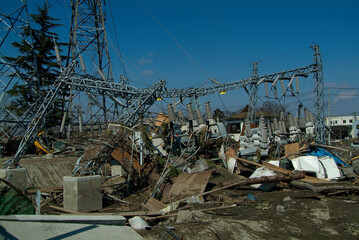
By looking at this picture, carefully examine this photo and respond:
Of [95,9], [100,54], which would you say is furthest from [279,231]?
[95,9]

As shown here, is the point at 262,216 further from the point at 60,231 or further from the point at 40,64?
the point at 40,64

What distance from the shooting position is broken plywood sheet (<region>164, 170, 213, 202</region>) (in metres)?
9.59

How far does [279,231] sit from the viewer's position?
21.5ft

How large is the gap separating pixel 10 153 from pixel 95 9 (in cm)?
1336

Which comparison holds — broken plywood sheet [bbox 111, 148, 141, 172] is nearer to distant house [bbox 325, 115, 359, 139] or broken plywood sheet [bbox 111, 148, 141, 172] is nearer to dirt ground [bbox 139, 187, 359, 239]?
dirt ground [bbox 139, 187, 359, 239]

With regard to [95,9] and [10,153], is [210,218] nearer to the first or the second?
[10,153]

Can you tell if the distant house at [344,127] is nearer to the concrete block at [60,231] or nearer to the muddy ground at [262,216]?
the muddy ground at [262,216]

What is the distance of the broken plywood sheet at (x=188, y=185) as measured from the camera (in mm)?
9586

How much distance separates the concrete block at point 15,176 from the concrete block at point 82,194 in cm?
207

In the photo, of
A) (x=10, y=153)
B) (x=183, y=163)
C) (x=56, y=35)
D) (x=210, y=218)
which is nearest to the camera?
(x=210, y=218)

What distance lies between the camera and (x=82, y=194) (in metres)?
8.37

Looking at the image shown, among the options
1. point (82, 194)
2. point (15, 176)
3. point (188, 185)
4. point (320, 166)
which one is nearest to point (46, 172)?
point (15, 176)

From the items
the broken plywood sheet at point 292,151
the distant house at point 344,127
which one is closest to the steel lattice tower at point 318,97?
the broken plywood sheet at point 292,151

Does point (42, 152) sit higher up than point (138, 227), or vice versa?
point (42, 152)
